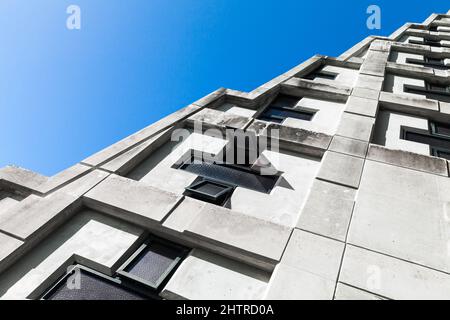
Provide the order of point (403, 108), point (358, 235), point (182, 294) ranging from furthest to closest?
1. point (403, 108)
2. point (358, 235)
3. point (182, 294)

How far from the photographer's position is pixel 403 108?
946cm

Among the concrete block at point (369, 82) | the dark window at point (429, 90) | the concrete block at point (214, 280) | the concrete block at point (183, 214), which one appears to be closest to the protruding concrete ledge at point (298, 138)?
the concrete block at point (183, 214)

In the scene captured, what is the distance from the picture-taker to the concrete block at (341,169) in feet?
20.1

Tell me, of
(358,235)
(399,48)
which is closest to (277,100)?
(358,235)

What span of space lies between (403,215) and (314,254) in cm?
194

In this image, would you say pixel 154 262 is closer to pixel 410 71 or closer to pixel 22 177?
pixel 22 177

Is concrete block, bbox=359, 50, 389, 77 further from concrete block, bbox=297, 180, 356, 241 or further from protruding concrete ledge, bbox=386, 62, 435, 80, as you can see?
concrete block, bbox=297, 180, 356, 241

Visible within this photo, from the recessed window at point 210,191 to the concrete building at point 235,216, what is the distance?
0.02 m

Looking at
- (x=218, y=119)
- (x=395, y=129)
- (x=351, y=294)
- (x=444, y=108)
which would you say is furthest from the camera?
(x=444, y=108)

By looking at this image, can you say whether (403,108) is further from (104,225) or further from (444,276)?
(104,225)

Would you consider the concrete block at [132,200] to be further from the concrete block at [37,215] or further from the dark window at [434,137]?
the dark window at [434,137]

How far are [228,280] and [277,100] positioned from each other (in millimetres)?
7529

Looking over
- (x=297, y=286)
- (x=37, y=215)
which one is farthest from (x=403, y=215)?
(x=37, y=215)

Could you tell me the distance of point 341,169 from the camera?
6.43 meters
